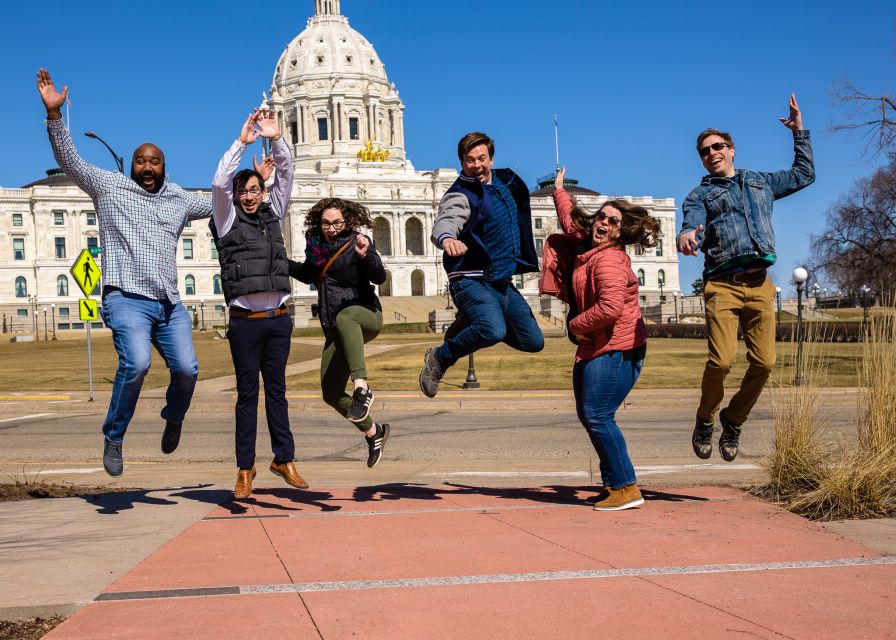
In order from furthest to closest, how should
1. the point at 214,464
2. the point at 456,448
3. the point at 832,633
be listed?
the point at 456,448 → the point at 214,464 → the point at 832,633

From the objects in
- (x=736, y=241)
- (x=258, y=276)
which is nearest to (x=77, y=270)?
(x=258, y=276)

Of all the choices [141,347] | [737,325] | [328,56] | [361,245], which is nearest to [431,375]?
[361,245]

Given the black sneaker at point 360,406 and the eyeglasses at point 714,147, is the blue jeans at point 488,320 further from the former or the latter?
the eyeglasses at point 714,147

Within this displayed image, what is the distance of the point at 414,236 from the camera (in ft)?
402

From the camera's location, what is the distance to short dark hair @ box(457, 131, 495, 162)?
7109 mm

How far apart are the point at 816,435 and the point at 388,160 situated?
12263 cm

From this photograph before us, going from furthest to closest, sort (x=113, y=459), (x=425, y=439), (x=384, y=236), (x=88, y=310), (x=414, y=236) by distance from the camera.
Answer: (x=414, y=236), (x=384, y=236), (x=88, y=310), (x=425, y=439), (x=113, y=459)

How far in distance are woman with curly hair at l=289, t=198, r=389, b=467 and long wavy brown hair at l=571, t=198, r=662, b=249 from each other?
1.41m

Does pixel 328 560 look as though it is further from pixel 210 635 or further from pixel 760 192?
pixel 760 192

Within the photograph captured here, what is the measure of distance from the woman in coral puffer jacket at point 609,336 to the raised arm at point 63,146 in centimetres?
317

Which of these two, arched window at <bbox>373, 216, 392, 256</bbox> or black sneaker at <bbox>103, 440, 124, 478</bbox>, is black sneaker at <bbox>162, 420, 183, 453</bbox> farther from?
arched window at <bbox>373, 216, 392, 256</bbox>

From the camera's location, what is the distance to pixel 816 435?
6684 millimetres

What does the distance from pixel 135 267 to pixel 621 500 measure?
3.40 meters

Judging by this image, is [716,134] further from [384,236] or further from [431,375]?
[384,236]
